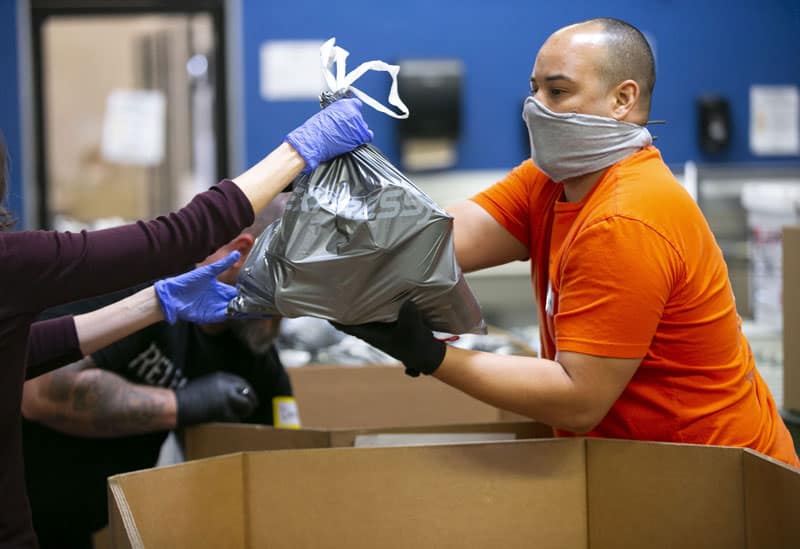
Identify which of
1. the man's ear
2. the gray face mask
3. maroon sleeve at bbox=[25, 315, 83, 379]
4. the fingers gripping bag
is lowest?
maroon sleeve at bbox=[25, 315, 83, 379]

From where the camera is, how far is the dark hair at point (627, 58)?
1.57 metres

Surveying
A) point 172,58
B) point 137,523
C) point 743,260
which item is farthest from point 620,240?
point 172,58

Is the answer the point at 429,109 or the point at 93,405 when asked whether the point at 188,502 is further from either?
the point at 429,109

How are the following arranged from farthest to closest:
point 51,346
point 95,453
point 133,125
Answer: point 133,125, point 95,453, point 51,346

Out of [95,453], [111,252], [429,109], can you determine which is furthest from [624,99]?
[429,109]

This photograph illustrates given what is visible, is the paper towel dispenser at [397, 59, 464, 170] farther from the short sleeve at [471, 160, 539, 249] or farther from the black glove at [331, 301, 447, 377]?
the black glove at [331, 301, 447, 377]

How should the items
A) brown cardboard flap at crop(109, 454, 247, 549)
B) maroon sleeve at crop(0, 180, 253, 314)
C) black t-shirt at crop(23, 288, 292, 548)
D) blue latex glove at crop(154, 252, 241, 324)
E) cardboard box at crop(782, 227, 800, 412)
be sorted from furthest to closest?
cardboard box at crop(782, 227, 800, 412) → black t-shirt at crop(23, 288, 292, 548) → blue latex glove at crop(154, 252, 241, 324) → brown cardboard flap at crop(109, 454, 247, 549) → maroon sleeve at crop(0, 180, 253, 314)

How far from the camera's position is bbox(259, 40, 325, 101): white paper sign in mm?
4762

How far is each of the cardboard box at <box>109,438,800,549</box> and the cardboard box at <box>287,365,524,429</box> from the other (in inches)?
34.1

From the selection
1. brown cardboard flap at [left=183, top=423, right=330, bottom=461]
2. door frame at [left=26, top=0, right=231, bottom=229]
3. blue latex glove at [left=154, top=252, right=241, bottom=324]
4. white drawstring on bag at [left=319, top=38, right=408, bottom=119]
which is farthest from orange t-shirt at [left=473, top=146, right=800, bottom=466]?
door frame at [left=26, top=0, right=231, bottom=229]

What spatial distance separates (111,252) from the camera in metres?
1.28

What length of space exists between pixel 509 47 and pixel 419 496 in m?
3.69

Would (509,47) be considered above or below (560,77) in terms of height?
above

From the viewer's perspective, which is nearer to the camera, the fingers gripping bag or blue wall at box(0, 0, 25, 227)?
the fingers gripping bag
